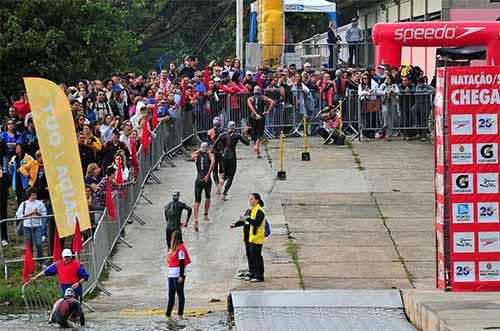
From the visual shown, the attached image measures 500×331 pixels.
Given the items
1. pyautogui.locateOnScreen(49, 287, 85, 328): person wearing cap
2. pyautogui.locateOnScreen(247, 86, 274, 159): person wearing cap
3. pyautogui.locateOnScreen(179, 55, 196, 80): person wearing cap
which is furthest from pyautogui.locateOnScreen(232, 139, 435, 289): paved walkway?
pyautogui.locateOnScreen(49, 287, 85, 328): person wearing cap

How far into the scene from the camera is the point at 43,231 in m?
21.8

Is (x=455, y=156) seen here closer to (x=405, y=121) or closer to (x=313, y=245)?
(x=313, y=245)

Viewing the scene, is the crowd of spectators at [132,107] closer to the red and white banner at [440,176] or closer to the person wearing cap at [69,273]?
the person wearing cap at [69,273]

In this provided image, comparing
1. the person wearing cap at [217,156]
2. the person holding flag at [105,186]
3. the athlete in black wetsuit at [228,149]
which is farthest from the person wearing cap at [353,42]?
the person holding flag at [105,186]

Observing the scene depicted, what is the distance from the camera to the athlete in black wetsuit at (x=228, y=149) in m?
25.9

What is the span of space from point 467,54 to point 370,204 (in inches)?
270

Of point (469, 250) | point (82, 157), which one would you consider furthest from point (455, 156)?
point (82, 157)

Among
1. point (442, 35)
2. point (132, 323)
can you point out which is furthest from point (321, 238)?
point (132, 323)

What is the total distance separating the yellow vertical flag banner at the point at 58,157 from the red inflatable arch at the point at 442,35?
8.26 m

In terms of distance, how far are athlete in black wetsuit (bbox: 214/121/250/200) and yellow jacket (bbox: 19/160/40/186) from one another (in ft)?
15.8

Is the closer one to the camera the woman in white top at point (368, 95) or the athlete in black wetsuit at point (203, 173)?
the athlete in black wetsuit at point (203, 173)

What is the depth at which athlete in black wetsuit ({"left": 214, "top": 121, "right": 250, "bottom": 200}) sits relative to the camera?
25875 millimetres

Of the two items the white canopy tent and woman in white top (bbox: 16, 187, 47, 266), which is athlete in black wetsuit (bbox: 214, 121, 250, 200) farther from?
the white canopy tent

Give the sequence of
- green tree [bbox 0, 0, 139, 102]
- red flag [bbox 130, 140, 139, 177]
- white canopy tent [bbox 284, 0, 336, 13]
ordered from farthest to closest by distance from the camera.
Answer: white canopy tent [bbox 284, 0, 336, 13] < green tree [bbox 0, 0, 139, 102] < red flag [bbox 130, 140, 139, 177]
